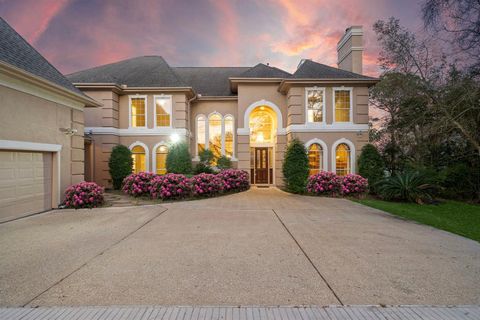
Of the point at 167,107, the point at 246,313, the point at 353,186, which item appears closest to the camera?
the point at 246,313

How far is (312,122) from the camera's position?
1223cm

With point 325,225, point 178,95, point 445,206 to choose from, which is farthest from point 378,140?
point 178,95

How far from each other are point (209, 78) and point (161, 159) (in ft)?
24.0

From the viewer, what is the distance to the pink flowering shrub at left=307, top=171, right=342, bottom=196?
10.2 meters

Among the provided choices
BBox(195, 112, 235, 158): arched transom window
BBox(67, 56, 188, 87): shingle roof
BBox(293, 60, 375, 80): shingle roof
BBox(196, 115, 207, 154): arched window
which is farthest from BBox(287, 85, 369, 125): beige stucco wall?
BBox(67, 56, 188, 87): shingle roof

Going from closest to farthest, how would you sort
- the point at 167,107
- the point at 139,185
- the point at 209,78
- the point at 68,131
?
the point at 68,131 → the point at 139,185 → the point at 167,107 → the point at 209,78

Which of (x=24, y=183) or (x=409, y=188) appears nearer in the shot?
(x=24, y=183)

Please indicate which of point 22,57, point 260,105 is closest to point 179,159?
point 260,105

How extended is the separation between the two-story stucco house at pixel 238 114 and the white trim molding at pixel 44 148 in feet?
16.2

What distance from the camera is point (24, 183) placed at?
6770 millimetres

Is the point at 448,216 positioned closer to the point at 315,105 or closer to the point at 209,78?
the point at 315,105

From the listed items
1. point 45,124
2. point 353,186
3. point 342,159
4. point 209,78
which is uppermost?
point 209,78

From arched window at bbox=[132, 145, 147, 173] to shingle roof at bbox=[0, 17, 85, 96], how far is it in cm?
540

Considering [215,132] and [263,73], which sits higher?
[263,73]
